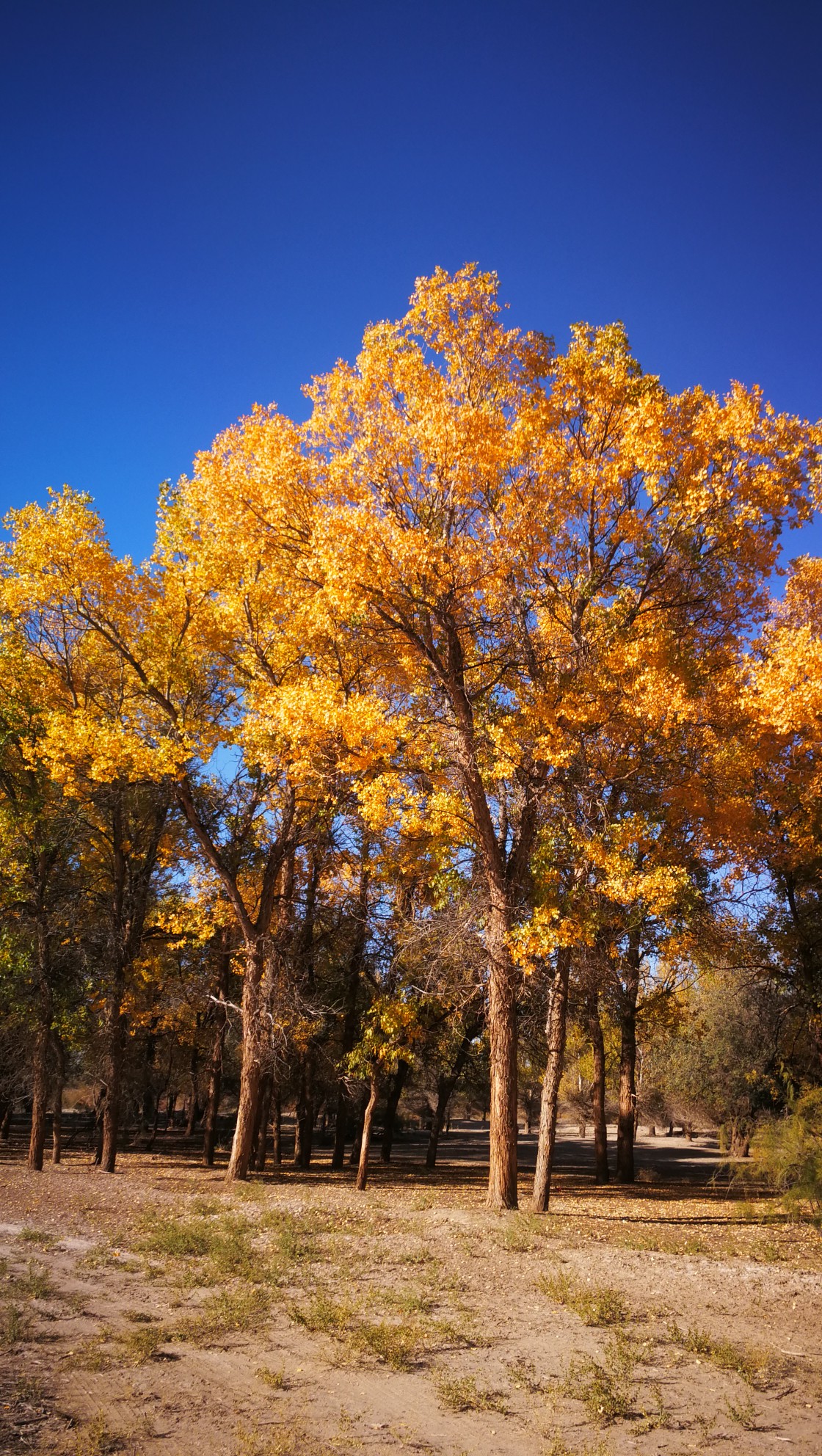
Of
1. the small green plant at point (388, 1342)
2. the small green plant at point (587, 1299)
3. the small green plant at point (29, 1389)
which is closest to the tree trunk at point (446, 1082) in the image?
the small green plant at point (587, 1299)

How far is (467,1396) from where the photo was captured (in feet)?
17.6

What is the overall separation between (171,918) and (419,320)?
11.4 meters

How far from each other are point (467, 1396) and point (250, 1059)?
1108cm

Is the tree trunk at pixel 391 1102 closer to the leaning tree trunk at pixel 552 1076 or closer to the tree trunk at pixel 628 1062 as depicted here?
the tree trunk at pixel 628 1062

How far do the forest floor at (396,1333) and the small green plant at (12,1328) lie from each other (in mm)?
18

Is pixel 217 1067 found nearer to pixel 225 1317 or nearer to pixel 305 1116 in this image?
pixel 305 1116

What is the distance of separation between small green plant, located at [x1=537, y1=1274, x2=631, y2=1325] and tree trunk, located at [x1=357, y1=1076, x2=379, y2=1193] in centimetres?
588

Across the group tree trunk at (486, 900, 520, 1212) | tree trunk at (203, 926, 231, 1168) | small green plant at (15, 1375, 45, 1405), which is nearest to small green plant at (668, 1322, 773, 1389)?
small green plant at (15, 1375, 45, 1405)

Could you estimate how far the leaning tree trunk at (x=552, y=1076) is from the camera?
12.9 m

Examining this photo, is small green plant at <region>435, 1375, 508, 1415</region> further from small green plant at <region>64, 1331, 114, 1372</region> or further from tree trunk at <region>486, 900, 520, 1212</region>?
tree trunk at <region>486, 900, 520, 1212</region>

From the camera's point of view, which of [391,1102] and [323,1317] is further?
[391,1102]

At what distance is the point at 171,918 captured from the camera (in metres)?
15.3

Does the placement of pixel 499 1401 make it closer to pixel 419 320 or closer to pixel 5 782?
pixel 419 320

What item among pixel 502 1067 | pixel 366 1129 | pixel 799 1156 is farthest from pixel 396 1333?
pixel 366 1129
